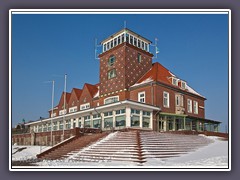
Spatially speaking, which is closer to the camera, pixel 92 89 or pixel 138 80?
pixel 138 80

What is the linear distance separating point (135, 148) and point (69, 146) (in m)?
5.99

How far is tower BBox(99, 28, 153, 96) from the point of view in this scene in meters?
26.1

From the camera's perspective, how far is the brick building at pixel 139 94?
23.8 m

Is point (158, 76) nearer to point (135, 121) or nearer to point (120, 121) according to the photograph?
point (135, 121)

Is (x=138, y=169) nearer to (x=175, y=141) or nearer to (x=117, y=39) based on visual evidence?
(x=175, y=141)

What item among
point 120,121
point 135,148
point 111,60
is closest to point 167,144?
point 135,148

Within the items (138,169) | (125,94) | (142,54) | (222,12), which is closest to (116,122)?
(125,94)

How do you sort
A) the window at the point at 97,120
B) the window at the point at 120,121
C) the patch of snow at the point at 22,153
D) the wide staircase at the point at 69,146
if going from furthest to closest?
the window at the point at 97,120 → the window at the point at 120,121 → the wide staircase at the point at 69,146 → the patch of snow at the point at 22,153

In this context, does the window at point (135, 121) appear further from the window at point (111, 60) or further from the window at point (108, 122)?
the window at point (111, 60)

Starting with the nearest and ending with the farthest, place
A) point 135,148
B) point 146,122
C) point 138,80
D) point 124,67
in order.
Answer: point 135,148
point 146,122
point 124,67
point 138,80

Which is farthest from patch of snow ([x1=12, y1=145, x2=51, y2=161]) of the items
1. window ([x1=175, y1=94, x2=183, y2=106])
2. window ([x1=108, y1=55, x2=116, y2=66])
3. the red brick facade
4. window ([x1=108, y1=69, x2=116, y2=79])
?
window ([x1=175, y1=94, x2=183, y2=106])

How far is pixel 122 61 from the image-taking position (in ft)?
85.7

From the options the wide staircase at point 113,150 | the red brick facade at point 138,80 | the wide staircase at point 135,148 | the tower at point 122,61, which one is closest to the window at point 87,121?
the red brick facade at point 138,80
